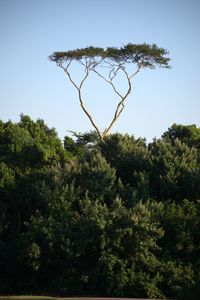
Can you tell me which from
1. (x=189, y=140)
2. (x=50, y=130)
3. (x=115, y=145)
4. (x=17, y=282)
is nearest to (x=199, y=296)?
Answer: (x=17, y=282)

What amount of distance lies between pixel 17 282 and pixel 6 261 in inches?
44.3

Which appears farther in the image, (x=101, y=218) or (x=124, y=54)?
(x=124, y=54)

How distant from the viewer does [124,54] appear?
1668 inches

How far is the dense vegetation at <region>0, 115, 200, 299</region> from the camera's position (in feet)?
75.8

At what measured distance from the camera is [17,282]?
83.7 ft

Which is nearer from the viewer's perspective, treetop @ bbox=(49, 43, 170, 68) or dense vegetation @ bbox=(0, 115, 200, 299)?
dense vegetation @ bbox=(0, 115, 200, 299)

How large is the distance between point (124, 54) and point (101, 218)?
71.8 ft

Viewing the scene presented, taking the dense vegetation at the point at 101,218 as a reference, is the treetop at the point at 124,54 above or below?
above

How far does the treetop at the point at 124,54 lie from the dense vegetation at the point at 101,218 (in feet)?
45.1

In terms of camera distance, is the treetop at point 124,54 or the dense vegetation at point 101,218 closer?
the dense vegetation at point 101,218

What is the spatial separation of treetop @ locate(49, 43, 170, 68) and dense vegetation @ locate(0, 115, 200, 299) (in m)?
13.7

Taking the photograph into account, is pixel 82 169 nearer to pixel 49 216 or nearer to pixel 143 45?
pixel 49 216

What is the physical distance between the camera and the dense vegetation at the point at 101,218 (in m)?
23.1

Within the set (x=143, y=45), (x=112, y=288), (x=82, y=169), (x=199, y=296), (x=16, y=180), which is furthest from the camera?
(x=143, y=45)
